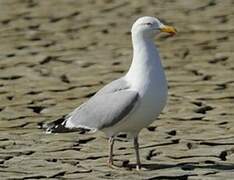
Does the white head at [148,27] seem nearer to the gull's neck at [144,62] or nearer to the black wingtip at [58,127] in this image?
the gull's neck at [144,62]

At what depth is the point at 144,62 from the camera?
22.8 ft

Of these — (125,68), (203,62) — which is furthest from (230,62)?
(125,68)

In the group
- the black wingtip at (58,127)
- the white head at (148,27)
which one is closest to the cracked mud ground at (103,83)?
the black wingtip at (58,127)

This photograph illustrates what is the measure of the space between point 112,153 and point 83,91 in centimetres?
317

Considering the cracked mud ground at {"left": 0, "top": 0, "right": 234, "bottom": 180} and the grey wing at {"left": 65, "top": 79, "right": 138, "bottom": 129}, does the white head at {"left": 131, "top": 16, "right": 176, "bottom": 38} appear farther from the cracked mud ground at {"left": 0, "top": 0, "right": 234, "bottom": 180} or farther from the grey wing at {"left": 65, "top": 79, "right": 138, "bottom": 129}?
the cracked mud ground at {"left": 0, "top": 0, "right": 234, "bottom": 180}

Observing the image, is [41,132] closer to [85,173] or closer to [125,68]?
[85,173]

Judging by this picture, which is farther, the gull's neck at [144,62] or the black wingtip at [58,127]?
the black wingtip at [58,127]

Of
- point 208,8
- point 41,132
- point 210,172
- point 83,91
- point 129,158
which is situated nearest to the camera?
point 210,172

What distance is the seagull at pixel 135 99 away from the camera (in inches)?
266

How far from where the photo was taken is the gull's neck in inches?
270

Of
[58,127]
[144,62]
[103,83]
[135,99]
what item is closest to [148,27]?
[144,62]

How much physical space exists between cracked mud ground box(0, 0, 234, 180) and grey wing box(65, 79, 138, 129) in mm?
338

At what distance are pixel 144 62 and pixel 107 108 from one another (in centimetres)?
41

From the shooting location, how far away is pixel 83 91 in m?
10.3
